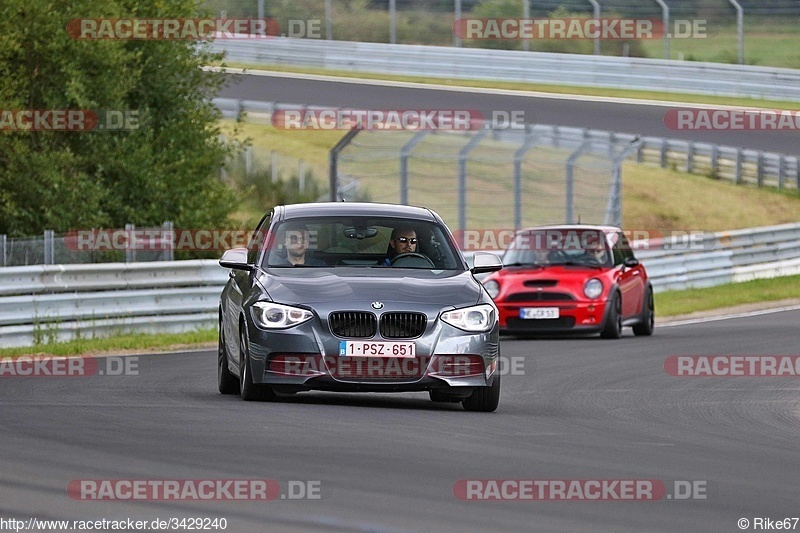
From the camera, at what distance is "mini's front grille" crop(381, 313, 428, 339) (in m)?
11.1

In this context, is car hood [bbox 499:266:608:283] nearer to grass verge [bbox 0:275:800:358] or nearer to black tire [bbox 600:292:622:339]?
Result: black tire [bbox 600:292:622:339]

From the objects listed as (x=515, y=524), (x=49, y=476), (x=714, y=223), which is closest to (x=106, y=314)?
(x=49, y=476)

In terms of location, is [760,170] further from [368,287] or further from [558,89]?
[368,287]

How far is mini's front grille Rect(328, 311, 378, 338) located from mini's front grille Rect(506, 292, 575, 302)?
9.40m

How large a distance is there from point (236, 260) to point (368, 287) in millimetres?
1419

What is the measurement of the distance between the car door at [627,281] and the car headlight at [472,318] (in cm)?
947

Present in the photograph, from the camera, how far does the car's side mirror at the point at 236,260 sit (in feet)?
40.3

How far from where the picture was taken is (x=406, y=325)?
11.1 m

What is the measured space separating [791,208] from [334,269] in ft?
105

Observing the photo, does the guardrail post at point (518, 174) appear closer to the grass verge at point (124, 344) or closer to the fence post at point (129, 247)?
the grass verge at point (124, 344)

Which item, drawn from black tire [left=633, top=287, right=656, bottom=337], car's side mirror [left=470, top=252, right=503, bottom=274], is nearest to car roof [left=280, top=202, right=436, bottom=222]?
car's side mirror [left=470, top=252, right=503, bottom=274]

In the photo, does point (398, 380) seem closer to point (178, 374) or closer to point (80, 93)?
point (178, 374)

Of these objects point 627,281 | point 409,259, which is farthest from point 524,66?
point 409,259

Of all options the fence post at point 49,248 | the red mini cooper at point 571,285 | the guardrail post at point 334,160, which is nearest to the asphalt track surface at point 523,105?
the guardrail post at point 334,160
